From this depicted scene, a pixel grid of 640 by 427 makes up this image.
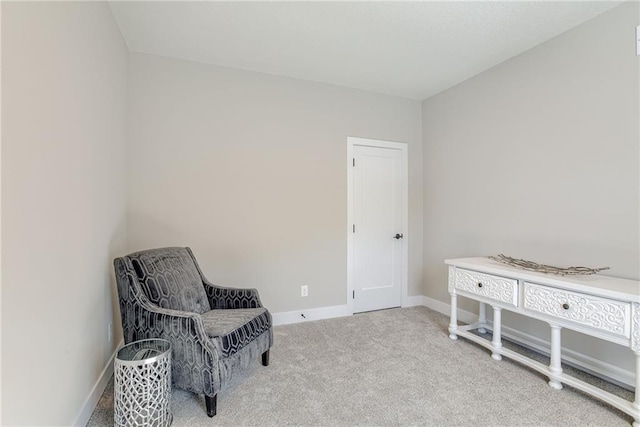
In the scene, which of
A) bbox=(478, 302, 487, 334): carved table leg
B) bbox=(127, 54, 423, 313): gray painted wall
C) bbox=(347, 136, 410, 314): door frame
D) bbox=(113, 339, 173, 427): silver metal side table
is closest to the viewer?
Result: bbox=(113, 339, 173, 427): silver metal side table

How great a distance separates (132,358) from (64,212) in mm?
820

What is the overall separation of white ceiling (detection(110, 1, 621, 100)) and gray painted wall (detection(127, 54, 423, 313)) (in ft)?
0.84

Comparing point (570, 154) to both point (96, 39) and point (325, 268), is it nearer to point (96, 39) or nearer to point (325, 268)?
point (325, 268)

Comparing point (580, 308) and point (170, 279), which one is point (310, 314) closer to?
point (170, 279)

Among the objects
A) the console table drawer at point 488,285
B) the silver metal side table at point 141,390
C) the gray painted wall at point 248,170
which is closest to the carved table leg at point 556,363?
the console table drawer at point 488,285

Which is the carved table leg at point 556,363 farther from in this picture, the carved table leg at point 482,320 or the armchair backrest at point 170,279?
the armchair backrest at point 170,279

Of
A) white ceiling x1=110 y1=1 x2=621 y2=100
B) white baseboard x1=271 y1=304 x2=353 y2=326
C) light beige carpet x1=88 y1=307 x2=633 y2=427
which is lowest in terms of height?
light beige carpet x1=88 y1=307 x2=633 y2=427

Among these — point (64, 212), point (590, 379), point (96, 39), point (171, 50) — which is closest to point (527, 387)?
point (590, 379)

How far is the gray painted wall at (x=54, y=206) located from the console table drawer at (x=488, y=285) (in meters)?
2.70

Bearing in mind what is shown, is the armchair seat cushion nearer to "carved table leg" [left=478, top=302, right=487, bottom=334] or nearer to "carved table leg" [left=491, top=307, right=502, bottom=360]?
"carved table leg" [left=491, top=307, right=502, bottom=360]

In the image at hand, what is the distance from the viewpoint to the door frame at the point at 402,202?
357 centimetres

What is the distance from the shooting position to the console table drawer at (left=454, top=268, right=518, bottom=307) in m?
2.31

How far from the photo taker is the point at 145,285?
2070 mm

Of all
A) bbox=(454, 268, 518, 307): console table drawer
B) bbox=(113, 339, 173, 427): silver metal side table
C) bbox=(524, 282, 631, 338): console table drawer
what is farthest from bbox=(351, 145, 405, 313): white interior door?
bbox=(113, 339, 173, 427): silver metal side table
